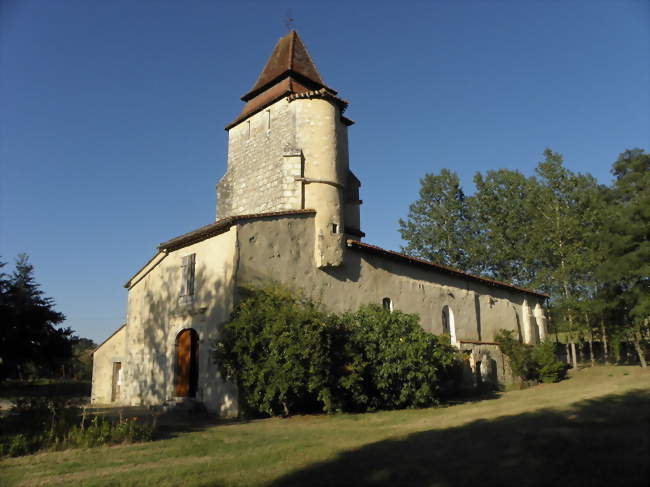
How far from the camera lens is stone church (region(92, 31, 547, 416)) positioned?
14359mm

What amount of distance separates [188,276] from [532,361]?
53.4 ft

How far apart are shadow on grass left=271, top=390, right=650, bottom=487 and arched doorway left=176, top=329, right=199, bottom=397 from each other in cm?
930

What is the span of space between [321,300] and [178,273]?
17.7 ft

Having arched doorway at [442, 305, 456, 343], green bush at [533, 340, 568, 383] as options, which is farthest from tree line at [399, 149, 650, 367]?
arched doorway at [442, 305, 456, 343]

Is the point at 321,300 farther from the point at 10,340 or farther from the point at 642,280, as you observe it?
the point at 642,280

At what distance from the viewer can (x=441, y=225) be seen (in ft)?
121

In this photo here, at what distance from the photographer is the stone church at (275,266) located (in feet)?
47.1

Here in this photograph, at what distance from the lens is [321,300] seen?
1535 centimetres

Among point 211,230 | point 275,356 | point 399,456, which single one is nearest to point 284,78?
point 211,230

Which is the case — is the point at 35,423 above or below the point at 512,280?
below

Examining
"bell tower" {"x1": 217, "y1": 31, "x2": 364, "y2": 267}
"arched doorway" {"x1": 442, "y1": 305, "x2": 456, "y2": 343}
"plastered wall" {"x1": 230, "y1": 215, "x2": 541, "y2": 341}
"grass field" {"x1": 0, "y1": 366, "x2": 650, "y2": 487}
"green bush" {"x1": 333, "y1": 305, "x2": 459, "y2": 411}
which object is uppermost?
"bell tower" {"x1": 217, "y1": 31, "x2": 364, "y2": 267}

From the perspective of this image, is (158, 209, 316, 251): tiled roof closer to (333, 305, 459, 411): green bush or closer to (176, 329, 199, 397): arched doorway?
(176, 329, 199, 397): arched doorway

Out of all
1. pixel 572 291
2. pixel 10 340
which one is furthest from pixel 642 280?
pixel 10 340

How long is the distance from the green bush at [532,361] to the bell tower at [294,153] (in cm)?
881
